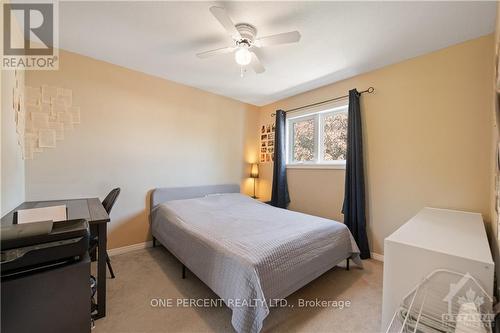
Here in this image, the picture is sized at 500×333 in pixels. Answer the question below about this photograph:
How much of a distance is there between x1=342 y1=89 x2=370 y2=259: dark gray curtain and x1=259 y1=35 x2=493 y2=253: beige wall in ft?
0.40

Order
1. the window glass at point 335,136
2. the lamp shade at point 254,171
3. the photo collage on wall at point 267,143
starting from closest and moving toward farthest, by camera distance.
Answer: the window glass at point 335,136, the photo collage on wall at point 267,143, the lamp shade at point 254,171

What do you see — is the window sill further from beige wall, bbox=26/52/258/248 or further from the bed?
beige wall, bbox=26/52/258/248

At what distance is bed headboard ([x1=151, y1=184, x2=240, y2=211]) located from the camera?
115 inches

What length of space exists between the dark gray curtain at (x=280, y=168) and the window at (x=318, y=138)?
0.14 m

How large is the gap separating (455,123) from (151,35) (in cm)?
316

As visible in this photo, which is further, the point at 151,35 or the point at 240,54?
the point at 151,35

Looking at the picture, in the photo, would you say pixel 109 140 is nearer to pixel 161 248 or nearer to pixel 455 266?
pixel 161 248

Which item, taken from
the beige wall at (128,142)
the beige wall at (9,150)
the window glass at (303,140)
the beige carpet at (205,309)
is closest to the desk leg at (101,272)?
the beige carpet at (205,309)

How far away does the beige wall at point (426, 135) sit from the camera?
195cm

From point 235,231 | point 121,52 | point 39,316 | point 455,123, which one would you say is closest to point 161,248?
point 235,231

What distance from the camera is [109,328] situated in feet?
4.89

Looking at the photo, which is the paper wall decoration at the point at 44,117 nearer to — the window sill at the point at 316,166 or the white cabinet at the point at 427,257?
the window sill at the point at 316,166

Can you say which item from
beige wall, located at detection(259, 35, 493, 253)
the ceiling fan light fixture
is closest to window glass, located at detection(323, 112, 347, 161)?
beige wall, located at detection(259, 35, 493, 253)

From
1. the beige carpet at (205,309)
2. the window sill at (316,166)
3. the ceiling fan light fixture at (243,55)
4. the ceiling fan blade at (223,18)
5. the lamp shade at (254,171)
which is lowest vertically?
the beige carpet at (205,309)
